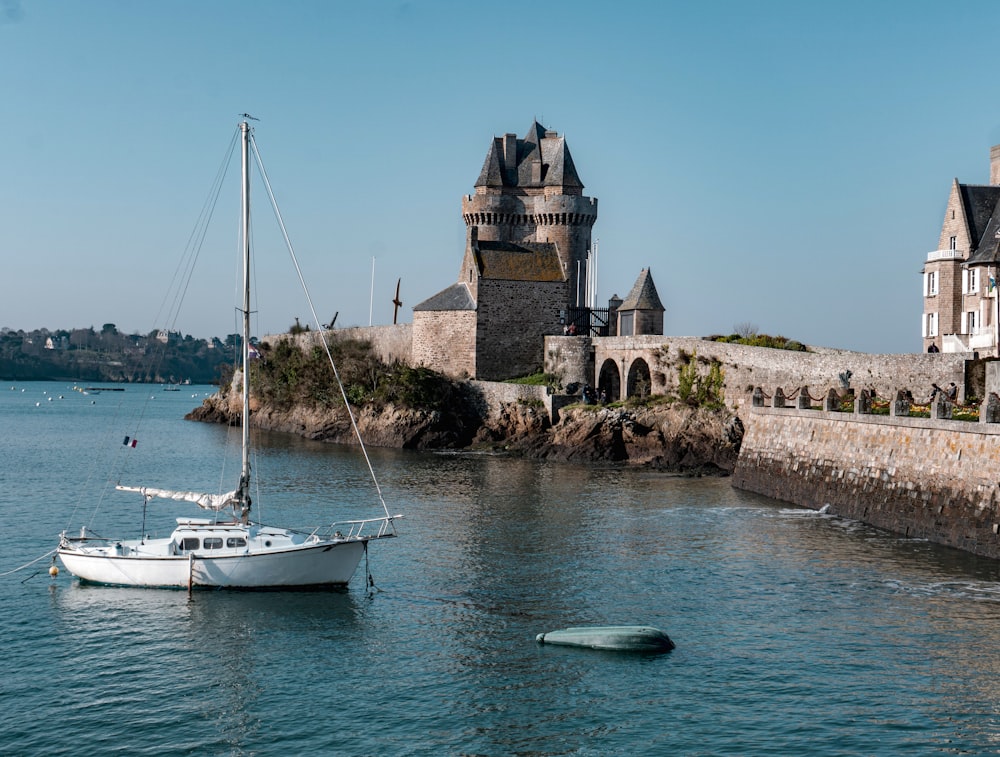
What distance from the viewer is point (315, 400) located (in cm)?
6681

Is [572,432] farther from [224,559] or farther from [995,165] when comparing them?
[224,559]

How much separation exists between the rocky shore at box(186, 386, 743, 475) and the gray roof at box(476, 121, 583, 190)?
1608cm

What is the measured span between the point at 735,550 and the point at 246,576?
1193cm

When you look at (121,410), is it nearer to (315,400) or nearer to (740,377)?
(315,400)

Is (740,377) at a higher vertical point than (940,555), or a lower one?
higher

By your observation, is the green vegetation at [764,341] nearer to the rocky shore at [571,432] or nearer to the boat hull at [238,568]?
the rocky shore at [571,432]

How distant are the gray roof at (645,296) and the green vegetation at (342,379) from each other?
35.4 ft

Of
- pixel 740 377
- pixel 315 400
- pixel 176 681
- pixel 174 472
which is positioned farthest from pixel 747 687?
pixel 315 400

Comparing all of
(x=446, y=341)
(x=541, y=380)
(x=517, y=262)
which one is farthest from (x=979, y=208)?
(x=446, y=341)

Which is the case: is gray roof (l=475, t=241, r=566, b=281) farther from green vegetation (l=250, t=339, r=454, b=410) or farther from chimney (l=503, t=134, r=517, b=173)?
chimney (l=503, t=134, r=517, b=173)

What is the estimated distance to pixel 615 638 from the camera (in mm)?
18359

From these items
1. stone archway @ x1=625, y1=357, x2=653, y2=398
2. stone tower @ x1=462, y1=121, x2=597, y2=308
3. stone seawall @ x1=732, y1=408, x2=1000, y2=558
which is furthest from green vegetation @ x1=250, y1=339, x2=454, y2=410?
stone seawall @ x1=732, y1=408, x2=1000, y2=558

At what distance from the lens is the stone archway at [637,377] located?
5128 centimetres

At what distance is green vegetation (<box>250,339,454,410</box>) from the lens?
56375 mm
